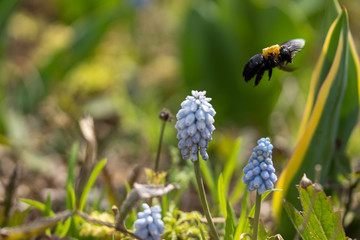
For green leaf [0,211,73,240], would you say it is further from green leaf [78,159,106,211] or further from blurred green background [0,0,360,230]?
blurred green background [0,0,360,230]

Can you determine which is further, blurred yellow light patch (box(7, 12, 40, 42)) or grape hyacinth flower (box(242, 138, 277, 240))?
blurred yellow light patch (box(7, 12, 40, 42))

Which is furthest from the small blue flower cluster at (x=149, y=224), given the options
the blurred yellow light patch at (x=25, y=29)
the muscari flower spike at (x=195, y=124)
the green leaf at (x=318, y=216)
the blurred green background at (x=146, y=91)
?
the blurred yellow light patch at (x=25, y=29)

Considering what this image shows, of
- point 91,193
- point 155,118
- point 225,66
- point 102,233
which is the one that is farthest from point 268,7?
point 102,233

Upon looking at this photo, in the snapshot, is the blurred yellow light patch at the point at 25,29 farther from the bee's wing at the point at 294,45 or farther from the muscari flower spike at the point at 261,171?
the muscari flower spike at the point at 261,171

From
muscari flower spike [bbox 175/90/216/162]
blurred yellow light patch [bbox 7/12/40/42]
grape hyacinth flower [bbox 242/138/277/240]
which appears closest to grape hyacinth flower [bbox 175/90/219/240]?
muscari flower spike [bbox 175/90/216/162]

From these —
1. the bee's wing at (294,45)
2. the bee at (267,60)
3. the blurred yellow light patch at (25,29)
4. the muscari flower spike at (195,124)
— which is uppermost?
the blurred yellow light patch at (25,29)

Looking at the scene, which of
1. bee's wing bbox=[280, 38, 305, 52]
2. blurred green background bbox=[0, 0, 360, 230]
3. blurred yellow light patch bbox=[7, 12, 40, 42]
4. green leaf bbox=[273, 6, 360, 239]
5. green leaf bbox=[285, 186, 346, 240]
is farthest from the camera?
blurred yellow light patch bbox=[7, 12, 40, 42]

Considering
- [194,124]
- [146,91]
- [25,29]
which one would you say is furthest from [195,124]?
[25,29]
